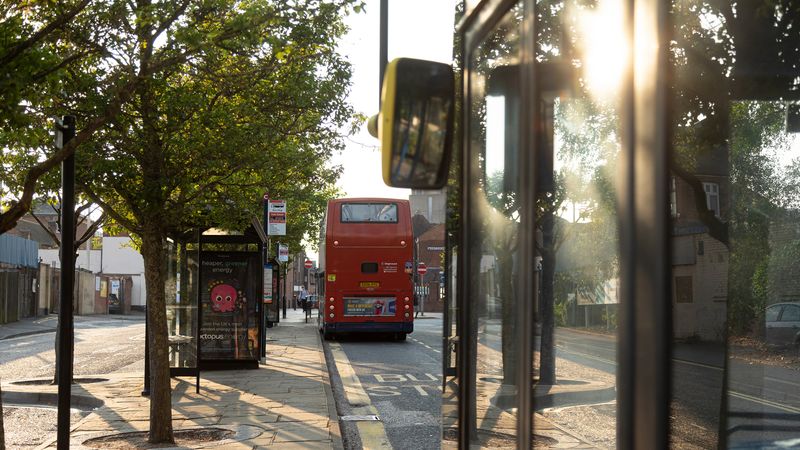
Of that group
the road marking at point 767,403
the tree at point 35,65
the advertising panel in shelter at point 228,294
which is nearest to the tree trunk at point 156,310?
the tree at point 35,65

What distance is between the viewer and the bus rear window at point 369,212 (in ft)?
85.1

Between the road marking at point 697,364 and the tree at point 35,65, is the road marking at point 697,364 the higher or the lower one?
the lower one

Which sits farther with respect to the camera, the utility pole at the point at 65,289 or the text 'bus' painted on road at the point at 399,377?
the text 'bus' painted on road at the point at 399,377

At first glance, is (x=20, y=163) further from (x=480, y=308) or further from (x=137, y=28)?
(x=480, y=308)

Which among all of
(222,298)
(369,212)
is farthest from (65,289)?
(369,212)

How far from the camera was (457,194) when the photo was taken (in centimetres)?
291

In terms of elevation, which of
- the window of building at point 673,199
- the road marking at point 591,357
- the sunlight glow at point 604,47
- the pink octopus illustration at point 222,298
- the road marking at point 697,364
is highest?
the sunlight glow at point 604,47

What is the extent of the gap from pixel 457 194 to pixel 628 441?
1.51 m

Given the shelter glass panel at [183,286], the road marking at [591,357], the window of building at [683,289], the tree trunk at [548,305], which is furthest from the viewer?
the shelter glass panel at [183,286]

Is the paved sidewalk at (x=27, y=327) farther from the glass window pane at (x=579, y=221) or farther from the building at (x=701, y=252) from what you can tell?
the building at (x=701, y=252)

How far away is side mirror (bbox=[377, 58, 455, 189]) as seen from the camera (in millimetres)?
2537

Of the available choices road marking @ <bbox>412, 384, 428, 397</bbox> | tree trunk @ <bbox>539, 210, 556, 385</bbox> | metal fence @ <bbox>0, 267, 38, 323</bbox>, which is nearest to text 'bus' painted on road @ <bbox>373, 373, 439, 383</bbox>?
road marking @ <bbox>412, 384, 428, 397</bbox>

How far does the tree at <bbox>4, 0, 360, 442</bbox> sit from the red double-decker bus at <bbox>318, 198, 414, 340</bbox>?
1428 cm

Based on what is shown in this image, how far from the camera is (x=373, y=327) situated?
2645 cm
